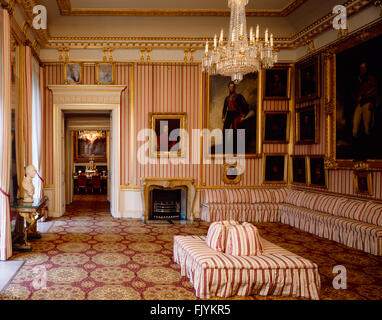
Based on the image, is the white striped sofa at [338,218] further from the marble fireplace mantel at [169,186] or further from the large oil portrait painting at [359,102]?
the marble fireplace mantel at [169,186]

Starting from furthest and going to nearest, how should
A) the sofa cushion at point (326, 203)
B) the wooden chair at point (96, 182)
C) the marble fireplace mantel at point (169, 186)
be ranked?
the wooden chair at point (96, 182), the marble fireplace mantel at point (169, 186), the sofa cushion at point (326, 203)

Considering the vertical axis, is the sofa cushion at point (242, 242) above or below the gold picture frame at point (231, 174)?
below

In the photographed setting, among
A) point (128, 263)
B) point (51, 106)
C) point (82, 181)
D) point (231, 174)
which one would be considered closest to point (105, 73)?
point (51, 106)

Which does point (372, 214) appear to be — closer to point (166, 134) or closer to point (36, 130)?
point (166, 134)

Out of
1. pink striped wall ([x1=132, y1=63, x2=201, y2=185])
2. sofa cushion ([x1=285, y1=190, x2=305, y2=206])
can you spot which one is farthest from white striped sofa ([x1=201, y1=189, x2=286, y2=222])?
pink striped wall ([x1=132, y1=63, x2=201, y2=185])

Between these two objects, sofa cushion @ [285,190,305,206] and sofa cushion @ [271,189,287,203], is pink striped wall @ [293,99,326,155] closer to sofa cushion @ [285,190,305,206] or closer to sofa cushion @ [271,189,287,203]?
sofa cushion @ [285,190,305,206]

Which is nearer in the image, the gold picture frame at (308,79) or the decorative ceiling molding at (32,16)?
the decorative ceiling molding at (32,16)

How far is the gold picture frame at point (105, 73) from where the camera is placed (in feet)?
22.4

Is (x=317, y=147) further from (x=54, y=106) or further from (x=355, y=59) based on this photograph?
(x=54, y=106)

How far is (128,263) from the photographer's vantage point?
387cm

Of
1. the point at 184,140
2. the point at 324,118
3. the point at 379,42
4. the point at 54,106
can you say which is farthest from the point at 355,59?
the point at 54,106

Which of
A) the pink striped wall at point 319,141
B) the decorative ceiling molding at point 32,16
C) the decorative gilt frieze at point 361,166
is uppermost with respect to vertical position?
the decorative ceiling molding at point 32,16

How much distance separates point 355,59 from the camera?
5.14 metres

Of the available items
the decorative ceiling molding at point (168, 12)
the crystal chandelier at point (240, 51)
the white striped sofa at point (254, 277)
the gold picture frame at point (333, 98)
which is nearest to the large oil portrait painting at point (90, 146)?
the decorative ceiling molding at point (168, 12)
